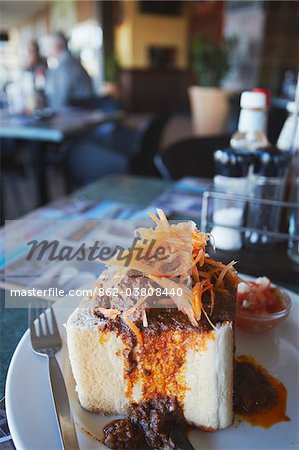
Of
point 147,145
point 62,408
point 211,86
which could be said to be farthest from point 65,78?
point 62,408

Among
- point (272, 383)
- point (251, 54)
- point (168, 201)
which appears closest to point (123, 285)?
point (272, 383)

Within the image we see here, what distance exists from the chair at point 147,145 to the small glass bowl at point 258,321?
2011 millimetres

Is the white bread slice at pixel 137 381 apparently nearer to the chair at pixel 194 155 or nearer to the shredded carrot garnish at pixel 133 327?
the shredded carrot garnish at pixel 133 327

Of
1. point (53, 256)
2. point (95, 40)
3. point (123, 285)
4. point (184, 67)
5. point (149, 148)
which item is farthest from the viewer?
point (184, 67)

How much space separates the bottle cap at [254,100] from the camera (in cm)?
80

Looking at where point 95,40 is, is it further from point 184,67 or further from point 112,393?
point 112,393

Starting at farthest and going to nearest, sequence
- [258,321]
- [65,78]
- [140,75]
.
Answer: [140,75] → [65,78] → [258,321]

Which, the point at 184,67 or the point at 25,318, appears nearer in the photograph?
the point at 25,318

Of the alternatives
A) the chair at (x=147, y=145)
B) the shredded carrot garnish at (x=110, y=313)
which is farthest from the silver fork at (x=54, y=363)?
the chair at (x=147, y=145)

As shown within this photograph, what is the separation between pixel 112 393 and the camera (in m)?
0.52

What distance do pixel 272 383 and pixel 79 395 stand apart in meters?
0.27

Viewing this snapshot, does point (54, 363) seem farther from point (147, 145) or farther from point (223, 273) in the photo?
point (147, 145)

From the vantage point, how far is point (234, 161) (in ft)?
2.81

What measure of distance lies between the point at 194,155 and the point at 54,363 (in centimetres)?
140
